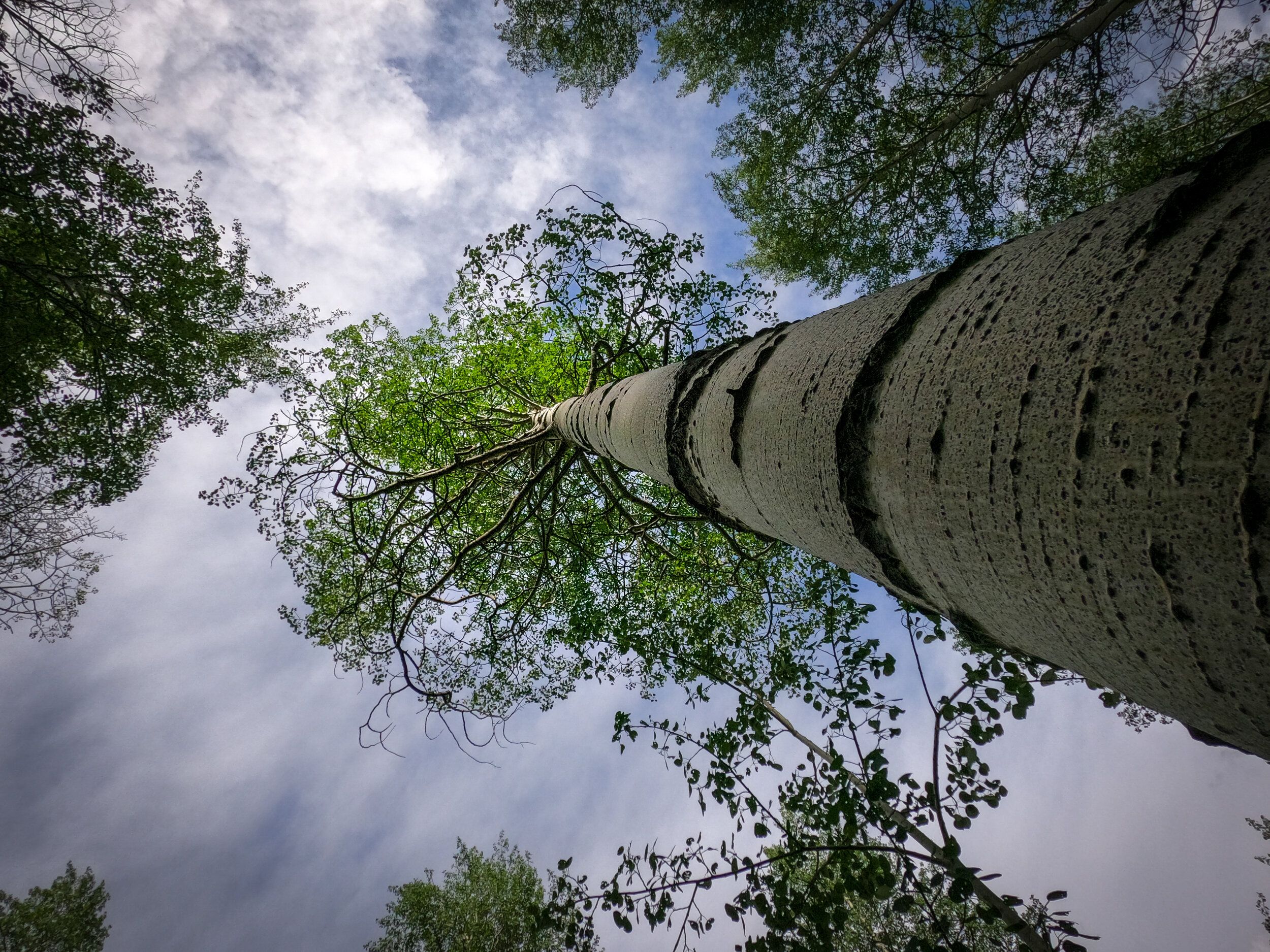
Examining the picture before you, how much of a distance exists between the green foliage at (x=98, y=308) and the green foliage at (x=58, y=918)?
1267 cm

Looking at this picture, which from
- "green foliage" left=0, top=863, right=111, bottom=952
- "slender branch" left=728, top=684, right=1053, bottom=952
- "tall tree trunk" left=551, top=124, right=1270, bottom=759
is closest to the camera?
"tall tree trunk" left=551, top=124, right=1270, bottom=759

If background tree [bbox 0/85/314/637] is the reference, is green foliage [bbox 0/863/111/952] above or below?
below

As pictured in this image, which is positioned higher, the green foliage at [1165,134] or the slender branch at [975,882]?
the green foliage at [1165,134]

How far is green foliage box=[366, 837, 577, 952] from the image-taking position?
434 inches

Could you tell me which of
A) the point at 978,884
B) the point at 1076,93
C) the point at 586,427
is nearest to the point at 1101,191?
the point at 1076,93

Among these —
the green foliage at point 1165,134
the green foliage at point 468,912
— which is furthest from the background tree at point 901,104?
the green foliage at point 468,912

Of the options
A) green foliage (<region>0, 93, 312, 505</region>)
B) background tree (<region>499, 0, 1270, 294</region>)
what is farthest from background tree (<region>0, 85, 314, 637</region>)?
background tree (<region>499, 0, 1270, 294</region>)

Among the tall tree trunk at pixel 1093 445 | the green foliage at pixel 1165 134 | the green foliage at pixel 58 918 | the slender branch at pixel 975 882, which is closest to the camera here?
the tall tree trunk at pixel 1093 445

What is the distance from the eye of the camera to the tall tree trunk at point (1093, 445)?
45 cm

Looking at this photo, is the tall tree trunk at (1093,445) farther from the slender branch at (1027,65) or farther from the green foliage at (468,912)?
the green foliage at (468,912)

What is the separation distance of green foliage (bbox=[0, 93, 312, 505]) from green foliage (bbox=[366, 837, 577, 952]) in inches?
396

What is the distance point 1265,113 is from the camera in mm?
4543

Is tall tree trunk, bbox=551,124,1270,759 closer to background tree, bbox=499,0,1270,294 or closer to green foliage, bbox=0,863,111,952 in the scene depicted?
background tree, bbox=499,0,1270,294

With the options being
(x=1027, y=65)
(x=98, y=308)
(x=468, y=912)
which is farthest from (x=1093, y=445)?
(x=468, y=912)
